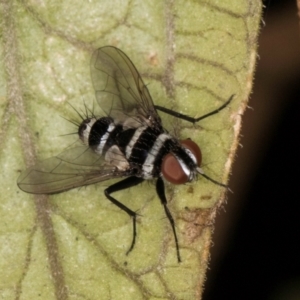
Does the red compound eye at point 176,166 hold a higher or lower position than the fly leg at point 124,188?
A: higher

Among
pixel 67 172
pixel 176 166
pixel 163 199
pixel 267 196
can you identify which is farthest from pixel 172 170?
pixel 267 196

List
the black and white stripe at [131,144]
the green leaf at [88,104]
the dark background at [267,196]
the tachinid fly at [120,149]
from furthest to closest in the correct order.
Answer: the dark background at [267,196], the black and white stripe at [131,144], the tachinid fly at [120,149], the green leaf at [88,104]

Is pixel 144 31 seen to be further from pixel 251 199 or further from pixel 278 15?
pixel 251 199

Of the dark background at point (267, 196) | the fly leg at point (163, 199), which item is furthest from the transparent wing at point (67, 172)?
the dark background at point (267, 196)

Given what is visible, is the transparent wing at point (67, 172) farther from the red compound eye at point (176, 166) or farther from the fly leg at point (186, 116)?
the fly leg at point (186, 116)

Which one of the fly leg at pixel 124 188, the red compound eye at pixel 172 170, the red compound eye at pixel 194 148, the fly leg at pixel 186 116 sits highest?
the fly leg at pixel 186 116

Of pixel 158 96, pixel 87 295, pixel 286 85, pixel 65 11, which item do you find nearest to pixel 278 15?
pixel 286 85

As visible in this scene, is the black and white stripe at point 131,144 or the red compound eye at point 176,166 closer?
the red compound eye at point 176,166
